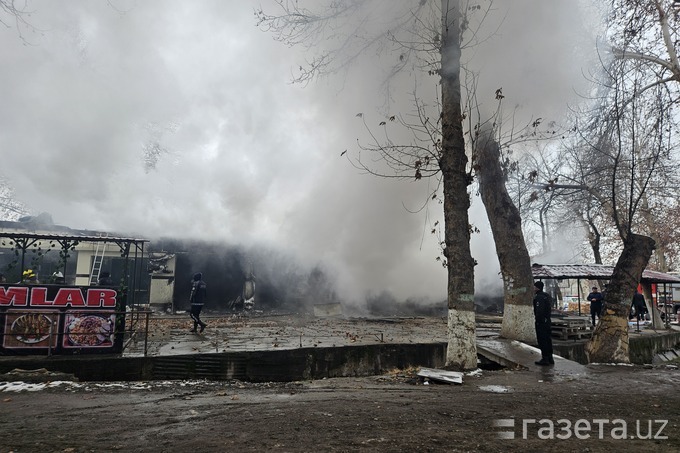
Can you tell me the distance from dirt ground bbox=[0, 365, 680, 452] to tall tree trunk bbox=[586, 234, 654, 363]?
2.28 m

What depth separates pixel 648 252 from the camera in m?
9.31

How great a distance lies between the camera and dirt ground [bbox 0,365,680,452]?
355cm

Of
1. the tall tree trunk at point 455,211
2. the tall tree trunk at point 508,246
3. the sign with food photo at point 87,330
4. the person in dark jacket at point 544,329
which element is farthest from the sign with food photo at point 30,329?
the tall tree trunk at point 508,246

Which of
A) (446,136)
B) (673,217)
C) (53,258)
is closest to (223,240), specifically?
(53,258)

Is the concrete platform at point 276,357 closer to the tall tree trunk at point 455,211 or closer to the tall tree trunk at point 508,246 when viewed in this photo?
the tall tree trunk at point 508,246

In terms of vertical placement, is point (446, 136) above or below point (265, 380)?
above

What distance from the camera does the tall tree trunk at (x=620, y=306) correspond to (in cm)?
887

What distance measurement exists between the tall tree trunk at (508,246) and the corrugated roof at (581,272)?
4.03ft

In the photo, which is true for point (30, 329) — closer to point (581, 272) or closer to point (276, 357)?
point (276, 357)

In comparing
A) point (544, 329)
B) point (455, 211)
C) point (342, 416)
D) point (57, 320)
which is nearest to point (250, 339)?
point (57, 320)

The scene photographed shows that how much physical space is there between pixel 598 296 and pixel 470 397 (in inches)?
504

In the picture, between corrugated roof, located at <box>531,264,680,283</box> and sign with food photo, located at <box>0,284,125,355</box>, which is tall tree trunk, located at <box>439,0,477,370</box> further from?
sign with food photo, located at <box>0,284,125,355</box>

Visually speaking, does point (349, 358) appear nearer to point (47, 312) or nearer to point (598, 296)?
point (47, 312)

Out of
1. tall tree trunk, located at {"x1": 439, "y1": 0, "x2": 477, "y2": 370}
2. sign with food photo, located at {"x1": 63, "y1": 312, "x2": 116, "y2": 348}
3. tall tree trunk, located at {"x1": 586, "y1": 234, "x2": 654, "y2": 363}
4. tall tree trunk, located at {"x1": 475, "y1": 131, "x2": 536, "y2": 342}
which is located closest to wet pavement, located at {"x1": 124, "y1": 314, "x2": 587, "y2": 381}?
sign with food photo, located at {"x1": 63, "y1": 312, "x2": 116, "y2": 348}
